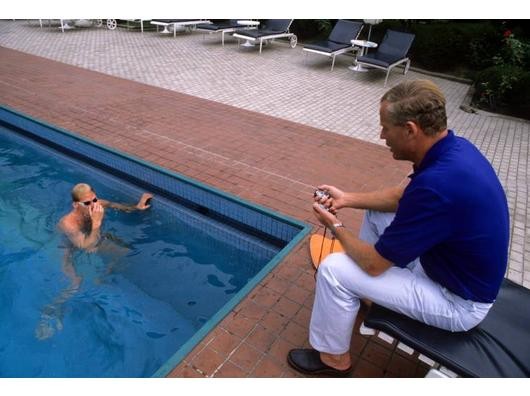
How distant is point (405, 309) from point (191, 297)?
2268 mm

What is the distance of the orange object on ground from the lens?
3.31 m

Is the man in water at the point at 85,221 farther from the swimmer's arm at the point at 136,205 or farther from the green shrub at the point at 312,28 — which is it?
the green shrub at the point at 312,28

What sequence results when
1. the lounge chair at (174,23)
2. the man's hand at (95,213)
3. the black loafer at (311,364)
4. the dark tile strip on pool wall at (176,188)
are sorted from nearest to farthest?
1. the black loafer at (311,364)
2. the man's hand at (95,213)
3. the dark tile strip on pool wall at (176,188)
4. the lounge chair at (174,23)

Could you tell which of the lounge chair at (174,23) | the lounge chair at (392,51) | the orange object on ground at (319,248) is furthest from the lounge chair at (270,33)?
the orange object on ground at (319,248)

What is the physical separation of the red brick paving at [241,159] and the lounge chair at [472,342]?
58cm

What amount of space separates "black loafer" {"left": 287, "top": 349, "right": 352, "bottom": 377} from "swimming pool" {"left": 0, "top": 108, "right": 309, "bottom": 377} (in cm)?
62

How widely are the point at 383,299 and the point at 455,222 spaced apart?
0.54 meters

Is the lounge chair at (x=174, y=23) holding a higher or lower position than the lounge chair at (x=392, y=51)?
lower

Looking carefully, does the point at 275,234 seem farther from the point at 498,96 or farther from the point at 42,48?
the point at 42,48

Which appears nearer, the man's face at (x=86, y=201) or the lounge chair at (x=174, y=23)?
the man's face at (x=86, y=201)

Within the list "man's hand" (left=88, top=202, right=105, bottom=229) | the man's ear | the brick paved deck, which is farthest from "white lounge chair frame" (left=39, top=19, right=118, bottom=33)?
the man's ear

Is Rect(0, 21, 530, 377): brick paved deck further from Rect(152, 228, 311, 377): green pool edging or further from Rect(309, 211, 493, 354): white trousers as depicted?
Rect(309, 211, 493, 354): white trousers

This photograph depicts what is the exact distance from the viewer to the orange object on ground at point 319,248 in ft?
10.9

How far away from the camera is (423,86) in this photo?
71.5 inches
